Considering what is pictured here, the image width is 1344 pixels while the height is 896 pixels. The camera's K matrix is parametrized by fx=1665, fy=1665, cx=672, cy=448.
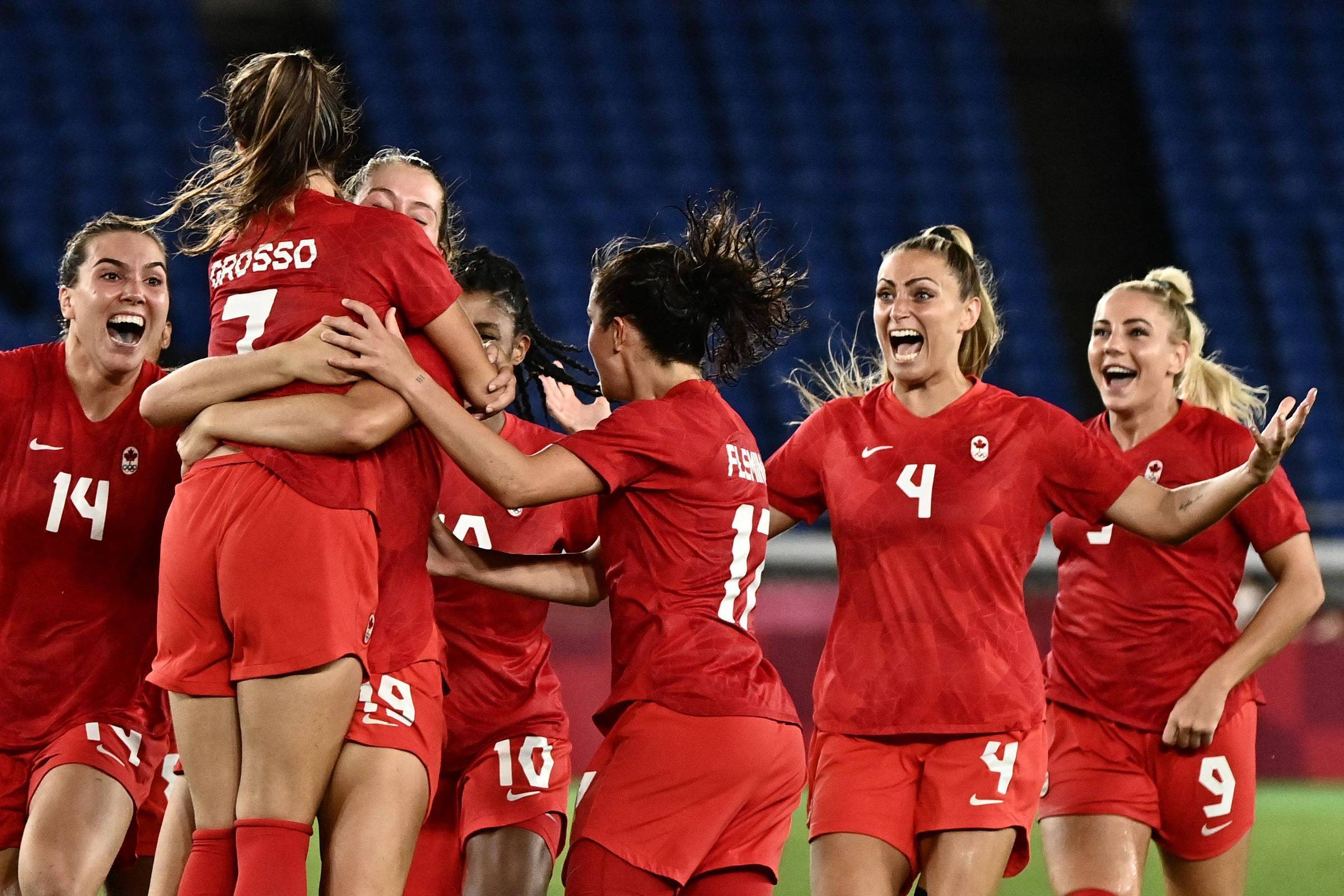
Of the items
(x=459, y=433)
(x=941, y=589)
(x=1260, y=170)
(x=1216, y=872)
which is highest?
(x=1260, y=170)

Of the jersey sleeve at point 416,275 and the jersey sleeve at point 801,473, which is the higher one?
the jersey sleeve at point 416,275

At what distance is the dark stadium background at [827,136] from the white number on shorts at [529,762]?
824cm

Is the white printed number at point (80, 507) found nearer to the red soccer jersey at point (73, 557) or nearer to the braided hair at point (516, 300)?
the red soccer jersey at point (73, 557)

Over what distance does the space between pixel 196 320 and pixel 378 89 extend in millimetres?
2776

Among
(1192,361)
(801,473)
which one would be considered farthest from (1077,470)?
(1192,361)

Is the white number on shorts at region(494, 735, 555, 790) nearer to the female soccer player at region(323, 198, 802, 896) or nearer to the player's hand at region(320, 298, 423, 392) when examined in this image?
the female soccer player at region(323, 198, 802, 896)

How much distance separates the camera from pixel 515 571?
4164 millimetres

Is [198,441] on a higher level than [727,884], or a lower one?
higher

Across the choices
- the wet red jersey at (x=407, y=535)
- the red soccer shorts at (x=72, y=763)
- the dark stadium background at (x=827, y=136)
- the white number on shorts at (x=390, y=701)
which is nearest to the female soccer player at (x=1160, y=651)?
the wet red jersey at (x=407, y=535)

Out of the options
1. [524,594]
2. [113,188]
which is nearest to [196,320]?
[113,188]

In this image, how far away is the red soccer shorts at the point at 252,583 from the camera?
11.1ft

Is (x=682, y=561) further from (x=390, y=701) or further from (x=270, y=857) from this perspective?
(x=270, y=857)

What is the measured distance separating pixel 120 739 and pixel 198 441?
125 centimetres

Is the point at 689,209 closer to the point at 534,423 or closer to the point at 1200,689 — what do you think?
the point at 534,423
